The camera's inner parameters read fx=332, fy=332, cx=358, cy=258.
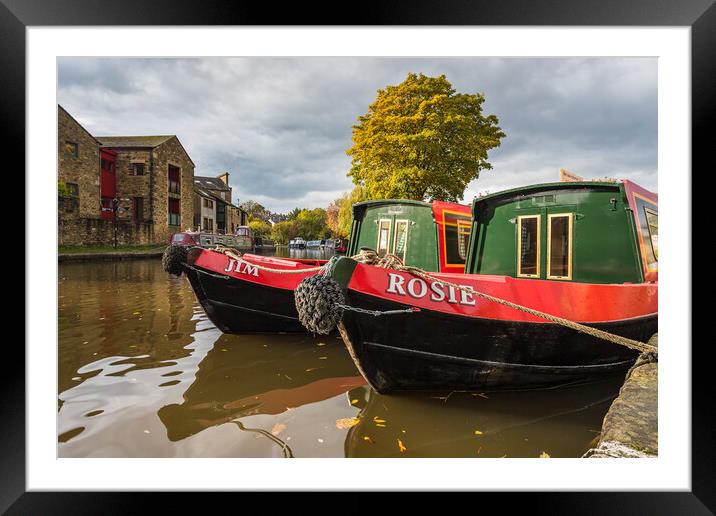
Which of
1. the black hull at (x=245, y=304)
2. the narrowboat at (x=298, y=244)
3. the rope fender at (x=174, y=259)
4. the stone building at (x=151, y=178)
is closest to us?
the rope fender at (x=174, y=259)

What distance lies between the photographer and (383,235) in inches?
275

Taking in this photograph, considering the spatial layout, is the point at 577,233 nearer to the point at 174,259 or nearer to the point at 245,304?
the point at 245,304

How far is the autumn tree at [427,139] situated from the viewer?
43.7 ft

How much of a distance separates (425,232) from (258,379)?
4.02 m

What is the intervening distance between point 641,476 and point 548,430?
3.48 ft

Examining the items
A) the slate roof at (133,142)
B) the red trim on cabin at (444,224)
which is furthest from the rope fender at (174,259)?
the slate roof at (133,142)

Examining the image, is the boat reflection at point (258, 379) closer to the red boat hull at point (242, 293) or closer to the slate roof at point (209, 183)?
the red boat hull at point (242, 293)

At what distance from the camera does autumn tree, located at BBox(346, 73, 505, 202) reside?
13.3 m

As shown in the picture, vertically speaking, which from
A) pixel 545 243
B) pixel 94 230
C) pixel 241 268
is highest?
pixel 94 230

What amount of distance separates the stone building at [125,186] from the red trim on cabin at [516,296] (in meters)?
20.9

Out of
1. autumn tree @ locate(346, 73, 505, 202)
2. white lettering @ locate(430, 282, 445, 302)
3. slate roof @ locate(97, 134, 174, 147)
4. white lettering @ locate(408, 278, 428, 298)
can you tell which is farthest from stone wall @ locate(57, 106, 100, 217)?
white lettering @ locate(430, 282, 445, 302)

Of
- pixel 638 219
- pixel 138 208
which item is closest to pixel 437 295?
pixel 638 219
